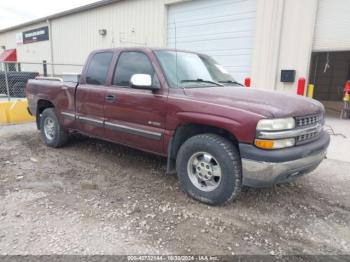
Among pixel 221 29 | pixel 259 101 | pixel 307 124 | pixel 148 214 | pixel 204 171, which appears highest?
pixel 221 29

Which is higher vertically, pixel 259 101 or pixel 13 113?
pixel 259 101

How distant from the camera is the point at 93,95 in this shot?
481 cm

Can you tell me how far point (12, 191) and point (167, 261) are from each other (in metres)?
2.44

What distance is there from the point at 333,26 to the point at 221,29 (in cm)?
371

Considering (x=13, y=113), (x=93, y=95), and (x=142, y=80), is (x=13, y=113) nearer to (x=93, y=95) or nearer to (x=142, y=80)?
(x=93, y=95)

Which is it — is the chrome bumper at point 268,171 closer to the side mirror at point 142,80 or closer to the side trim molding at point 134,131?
the side trim molding at point 134,131

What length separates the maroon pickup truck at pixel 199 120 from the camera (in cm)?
310

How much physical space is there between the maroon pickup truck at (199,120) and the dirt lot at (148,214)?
402 mm

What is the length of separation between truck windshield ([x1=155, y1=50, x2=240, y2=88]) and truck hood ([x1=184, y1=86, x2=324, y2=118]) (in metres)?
0.27

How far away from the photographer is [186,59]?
4.34m

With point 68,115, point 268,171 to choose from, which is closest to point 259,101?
point 268,171

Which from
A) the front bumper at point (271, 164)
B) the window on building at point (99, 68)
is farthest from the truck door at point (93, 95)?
the front bumper at point (271, 164)

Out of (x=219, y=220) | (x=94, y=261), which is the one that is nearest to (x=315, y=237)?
(x=219, y=220)

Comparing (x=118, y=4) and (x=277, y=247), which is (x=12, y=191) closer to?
(x=277, y=247)
